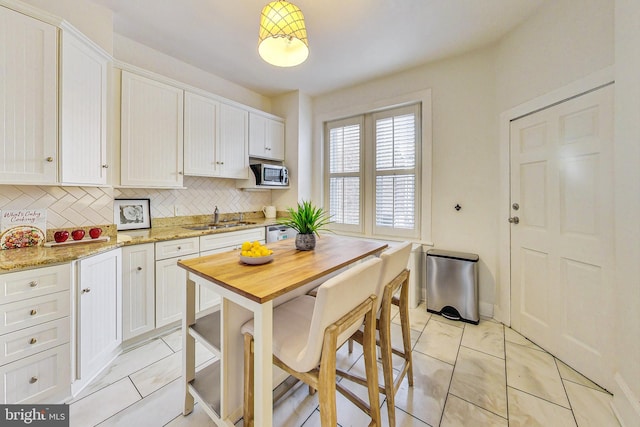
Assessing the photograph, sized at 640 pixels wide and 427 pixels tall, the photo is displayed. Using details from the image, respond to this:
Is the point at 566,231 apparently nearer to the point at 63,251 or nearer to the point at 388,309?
the point at 388,309

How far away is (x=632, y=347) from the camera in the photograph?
1.36 m

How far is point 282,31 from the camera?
1.51 meters

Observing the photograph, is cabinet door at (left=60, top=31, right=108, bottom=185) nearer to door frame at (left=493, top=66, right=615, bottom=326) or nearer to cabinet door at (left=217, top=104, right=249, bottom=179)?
cabinet door at (left=217, top=104, right=249, bottom=179)

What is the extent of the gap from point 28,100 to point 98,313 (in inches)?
56.8

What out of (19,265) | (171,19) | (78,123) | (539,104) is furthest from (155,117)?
(539,104)

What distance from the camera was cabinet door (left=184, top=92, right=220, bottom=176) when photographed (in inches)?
106

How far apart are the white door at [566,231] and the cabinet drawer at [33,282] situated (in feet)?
11.3

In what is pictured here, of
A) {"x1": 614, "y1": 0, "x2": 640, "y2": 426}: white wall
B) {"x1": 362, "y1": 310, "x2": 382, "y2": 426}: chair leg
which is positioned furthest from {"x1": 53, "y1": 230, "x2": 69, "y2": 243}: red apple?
{"x1": 614, "y1": 0, "x2": 640, "y2": 426}: white wall

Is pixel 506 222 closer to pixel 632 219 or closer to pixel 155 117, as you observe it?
pixel 632 219

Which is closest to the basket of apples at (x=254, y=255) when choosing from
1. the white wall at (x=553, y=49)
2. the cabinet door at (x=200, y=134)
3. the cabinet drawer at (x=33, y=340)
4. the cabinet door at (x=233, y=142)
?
the cabinet drawer at (x=33, y=340)

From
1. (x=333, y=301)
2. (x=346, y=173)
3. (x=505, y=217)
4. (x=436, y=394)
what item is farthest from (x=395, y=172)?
(x=333, y=301)

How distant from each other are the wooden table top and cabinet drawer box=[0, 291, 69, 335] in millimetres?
823

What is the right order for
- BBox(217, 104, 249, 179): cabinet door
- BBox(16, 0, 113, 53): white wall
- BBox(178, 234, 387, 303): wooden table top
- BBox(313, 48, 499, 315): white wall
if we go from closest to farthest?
1. BBox(178, 234, 387, 303): wooden table top
2. BBox(16, 0, 113, 53): white wall
3. BBox(313, 48, 499, 315): white wall
4. BBox(217, 104, 249, 179): cabinet door

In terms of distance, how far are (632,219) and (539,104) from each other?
1173 mm
